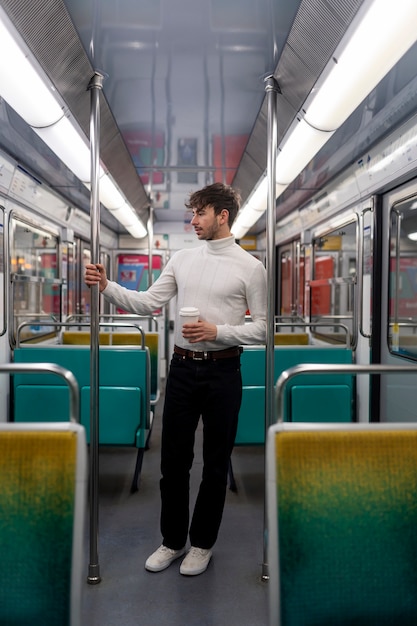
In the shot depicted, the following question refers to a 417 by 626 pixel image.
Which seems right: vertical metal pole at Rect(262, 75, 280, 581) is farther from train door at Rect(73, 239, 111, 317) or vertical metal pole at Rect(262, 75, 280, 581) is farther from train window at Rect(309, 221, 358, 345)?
train door at Rect(73, 239, 111, 317)

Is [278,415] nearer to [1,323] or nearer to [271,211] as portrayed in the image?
[271,211]

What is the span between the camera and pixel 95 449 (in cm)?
237

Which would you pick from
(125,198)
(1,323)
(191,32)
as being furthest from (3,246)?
(191,32)

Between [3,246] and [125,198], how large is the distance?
1828 millimetres

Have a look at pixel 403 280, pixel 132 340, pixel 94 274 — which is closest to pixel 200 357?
pixel 94 274

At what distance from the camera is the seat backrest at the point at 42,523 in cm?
125

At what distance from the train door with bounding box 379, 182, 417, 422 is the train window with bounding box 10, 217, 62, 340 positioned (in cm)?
255

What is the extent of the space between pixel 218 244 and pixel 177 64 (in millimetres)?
1075

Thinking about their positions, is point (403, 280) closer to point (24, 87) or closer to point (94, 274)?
point (94, 274)

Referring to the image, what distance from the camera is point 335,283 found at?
4.81 m

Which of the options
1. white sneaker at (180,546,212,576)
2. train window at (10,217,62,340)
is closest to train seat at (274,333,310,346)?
train window at (10,217,62,340)

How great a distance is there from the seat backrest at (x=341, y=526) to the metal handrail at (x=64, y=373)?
0.52m

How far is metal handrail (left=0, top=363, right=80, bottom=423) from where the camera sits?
135cm

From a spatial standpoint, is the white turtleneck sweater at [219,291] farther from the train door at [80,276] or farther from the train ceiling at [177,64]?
the train door at [80,276]
